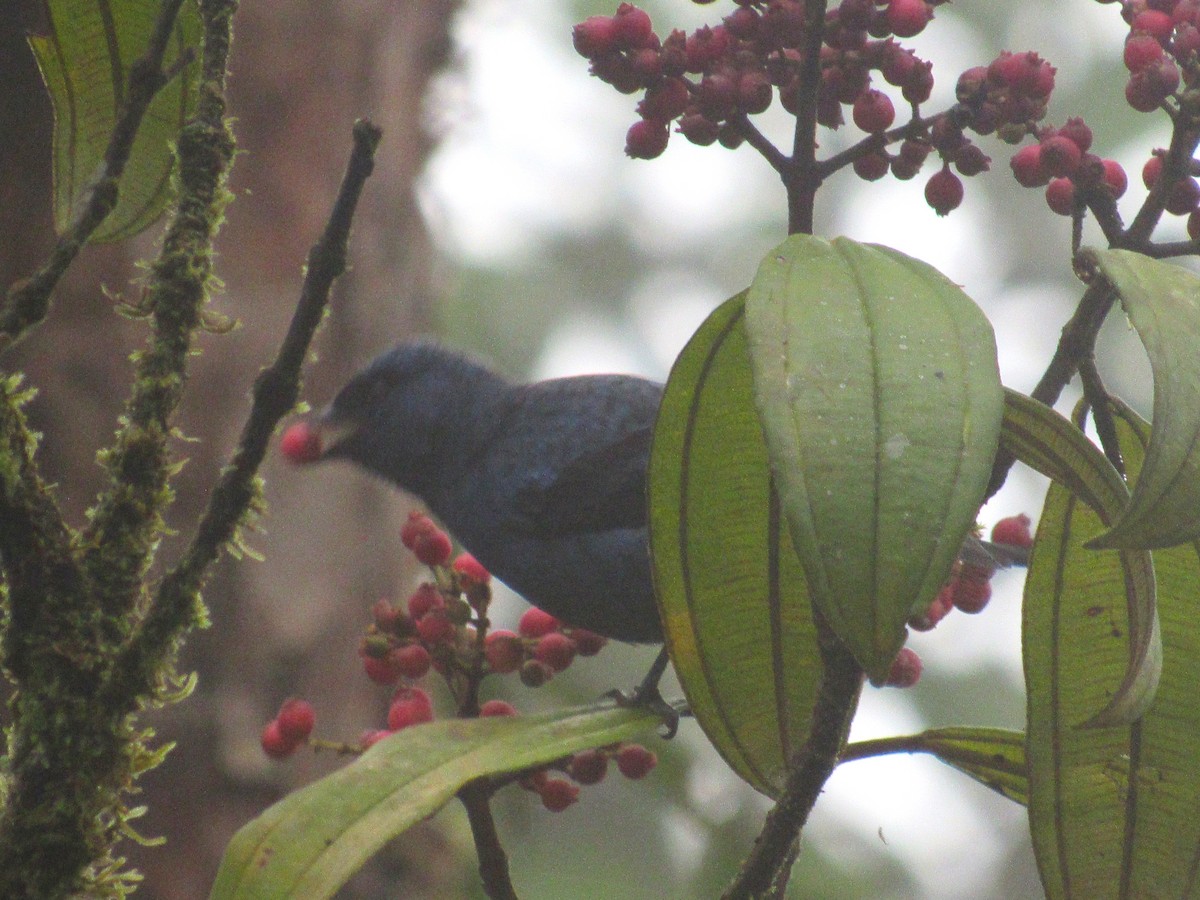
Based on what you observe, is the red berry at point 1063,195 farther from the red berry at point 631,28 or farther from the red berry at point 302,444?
the red berry at point 302,444

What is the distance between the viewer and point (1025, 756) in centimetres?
166

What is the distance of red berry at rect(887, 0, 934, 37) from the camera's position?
1.72 meters

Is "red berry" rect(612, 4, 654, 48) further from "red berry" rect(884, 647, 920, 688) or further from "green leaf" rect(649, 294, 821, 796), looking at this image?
"red berry" rect(884, 647, 920, 688)

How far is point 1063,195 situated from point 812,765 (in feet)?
2.72

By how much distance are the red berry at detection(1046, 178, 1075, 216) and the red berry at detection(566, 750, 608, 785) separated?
106 cm

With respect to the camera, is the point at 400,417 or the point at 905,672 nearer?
the point at 905,672

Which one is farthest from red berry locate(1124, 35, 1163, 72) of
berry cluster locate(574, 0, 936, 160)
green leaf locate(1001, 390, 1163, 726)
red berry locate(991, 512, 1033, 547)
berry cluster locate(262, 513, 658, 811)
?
berry cluster locate(262, 513, 658, 811)

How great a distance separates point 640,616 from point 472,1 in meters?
4.27

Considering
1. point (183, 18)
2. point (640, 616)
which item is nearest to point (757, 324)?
point (183, 18)

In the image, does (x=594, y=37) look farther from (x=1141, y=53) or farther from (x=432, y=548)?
(x=432, y=548)

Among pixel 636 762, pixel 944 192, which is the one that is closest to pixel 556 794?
pixel 636 762

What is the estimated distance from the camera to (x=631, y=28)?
1799mm

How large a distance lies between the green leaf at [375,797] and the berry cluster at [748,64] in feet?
2.73

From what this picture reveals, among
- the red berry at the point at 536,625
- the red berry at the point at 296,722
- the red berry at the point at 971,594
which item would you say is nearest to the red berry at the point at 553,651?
the red berry at the point at 536,625
